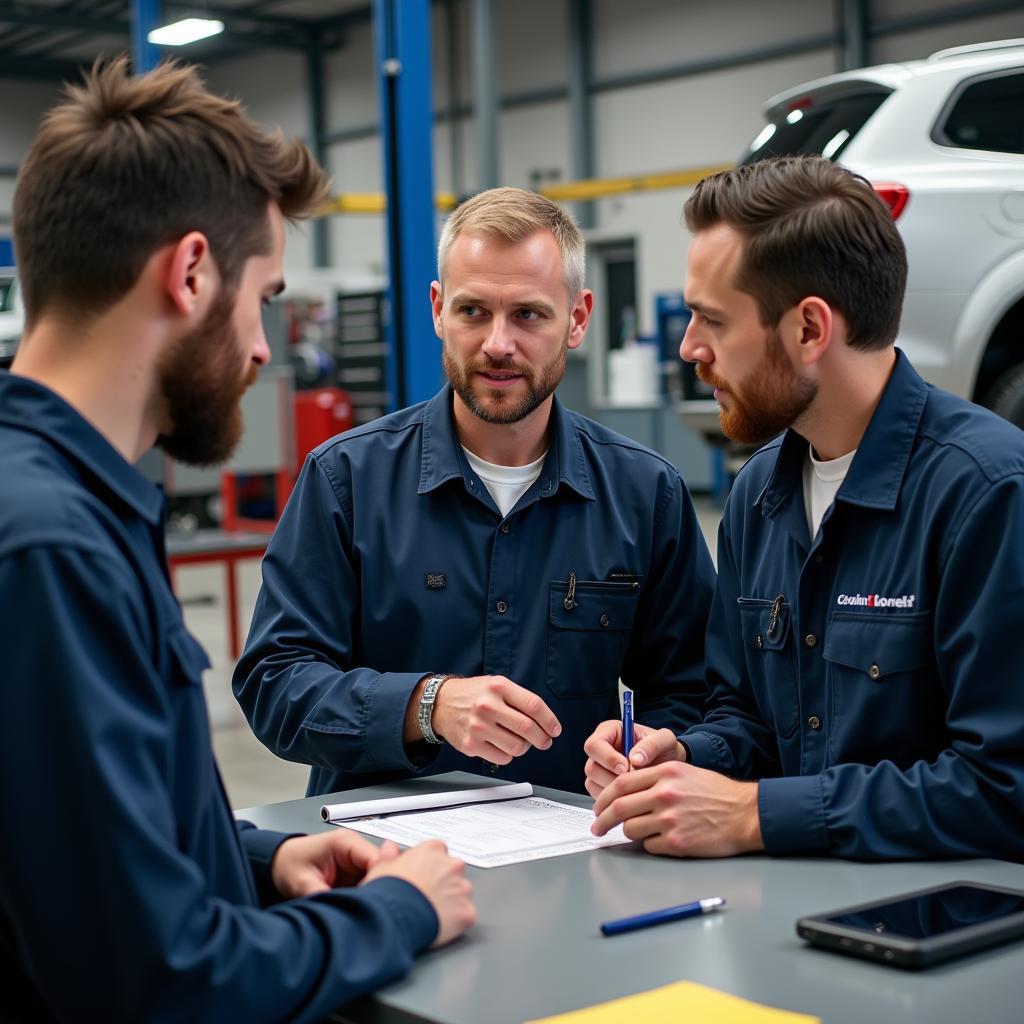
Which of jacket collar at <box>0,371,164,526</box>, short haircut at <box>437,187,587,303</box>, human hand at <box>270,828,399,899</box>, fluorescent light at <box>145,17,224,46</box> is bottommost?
human hand at <box>270,828,399,899</box>

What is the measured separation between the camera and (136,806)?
101 centimetres

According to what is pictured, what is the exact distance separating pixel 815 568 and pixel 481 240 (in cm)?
89

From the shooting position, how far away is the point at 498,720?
178 cm

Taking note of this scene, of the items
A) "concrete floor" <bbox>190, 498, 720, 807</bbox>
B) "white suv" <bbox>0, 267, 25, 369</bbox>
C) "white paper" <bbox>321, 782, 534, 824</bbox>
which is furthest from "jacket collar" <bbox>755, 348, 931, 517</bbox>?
"white suv" <bbox>0, 267, 25, 369</bbox>

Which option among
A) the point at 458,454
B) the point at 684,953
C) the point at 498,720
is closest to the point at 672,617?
the point at 458,454

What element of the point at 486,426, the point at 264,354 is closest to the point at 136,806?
→ the point at 264,354

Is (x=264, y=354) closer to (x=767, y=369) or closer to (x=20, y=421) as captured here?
(x=20, y=421)

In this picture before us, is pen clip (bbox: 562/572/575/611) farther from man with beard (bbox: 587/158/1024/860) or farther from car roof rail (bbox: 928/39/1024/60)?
car roof rail (bbox: 928/39/1024/60)

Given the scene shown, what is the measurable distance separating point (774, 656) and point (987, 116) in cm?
340

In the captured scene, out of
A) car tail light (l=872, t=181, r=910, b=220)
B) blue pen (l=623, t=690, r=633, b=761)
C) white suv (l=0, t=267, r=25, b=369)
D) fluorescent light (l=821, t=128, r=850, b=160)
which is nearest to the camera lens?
blue pen (l=623, t=690, r=633, b=761)

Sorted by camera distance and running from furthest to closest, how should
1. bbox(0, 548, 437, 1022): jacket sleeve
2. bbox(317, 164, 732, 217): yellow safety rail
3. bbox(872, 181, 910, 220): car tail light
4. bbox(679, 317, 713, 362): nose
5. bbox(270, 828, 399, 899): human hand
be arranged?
bbox(317, 164, 732, 217): yellow safety rail → bbox(872, 181, 910, 220): car tail light → bbox(679, 317, 713, 362): nose → bbox(270, 828, 399, 899): human hand → bbox(0, 548, 437, 1022): jacket sleeve

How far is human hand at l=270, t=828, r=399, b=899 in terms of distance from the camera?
140 cm

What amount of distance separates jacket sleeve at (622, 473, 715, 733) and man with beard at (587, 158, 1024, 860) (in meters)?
0.31

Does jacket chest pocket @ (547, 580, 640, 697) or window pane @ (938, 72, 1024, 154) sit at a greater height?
window pane @ (938, 72, 1024, 154)
